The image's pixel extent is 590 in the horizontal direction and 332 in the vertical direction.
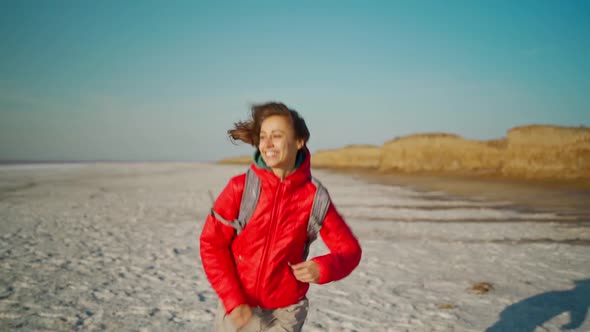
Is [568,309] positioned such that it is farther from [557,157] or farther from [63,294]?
[557,157]

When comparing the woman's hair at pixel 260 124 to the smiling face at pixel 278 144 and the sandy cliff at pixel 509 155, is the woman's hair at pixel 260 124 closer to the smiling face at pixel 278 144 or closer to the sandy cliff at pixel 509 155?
the smiling face at pixel 278 144

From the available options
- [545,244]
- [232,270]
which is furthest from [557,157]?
[232,270]

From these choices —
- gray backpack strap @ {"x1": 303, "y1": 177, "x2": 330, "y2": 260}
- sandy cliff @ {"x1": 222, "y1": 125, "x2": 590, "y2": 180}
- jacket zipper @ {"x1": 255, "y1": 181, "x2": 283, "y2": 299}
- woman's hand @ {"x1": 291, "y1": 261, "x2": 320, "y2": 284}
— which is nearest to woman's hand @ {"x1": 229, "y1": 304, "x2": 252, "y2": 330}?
jacket zipper @ {"x1": 255, "y1": 181, "x2": 283, "y2": 299}

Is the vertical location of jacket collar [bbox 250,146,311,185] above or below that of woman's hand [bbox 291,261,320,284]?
above

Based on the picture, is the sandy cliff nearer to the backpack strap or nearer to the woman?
the woman

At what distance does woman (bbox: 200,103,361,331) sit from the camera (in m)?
2.03

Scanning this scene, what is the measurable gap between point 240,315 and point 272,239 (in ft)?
1.42

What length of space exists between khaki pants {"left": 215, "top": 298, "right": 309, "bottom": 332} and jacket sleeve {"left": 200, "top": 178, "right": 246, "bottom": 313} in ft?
0.42

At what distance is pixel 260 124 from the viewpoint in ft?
7.26

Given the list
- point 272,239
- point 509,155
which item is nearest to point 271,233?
Answer: point 272,239

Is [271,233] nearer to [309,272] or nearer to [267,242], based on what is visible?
[267,242]

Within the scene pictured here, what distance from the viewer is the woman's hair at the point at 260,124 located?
2.15m

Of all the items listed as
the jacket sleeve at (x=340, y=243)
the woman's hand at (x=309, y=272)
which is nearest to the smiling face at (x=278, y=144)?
the jacket sleeve at (x=340, y=243)

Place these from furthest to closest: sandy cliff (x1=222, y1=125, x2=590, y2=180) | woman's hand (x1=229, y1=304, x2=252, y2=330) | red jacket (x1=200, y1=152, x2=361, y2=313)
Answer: sandy cliff (x1=222, y1=125, x2=590, y2=180)
red jacket (x1=200, y1=152, x2=361, y2=313)
woman's hand (x1=229, y1=304, x2=252, y2=330)
